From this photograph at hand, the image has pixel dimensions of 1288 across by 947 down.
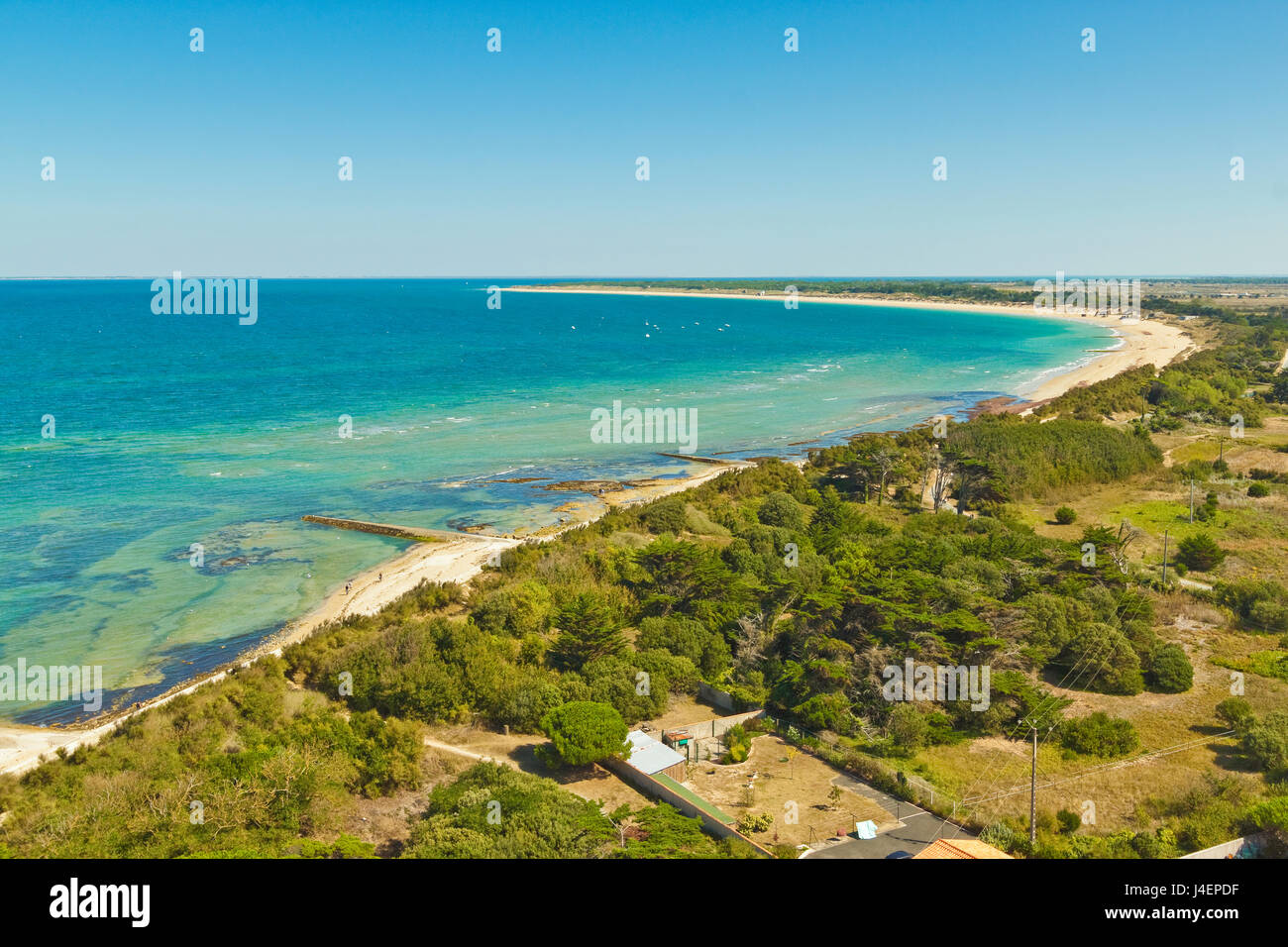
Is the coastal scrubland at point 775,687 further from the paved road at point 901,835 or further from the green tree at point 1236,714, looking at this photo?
the paved road at point 901,835

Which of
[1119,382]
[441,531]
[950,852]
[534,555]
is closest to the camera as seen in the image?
[950,852]

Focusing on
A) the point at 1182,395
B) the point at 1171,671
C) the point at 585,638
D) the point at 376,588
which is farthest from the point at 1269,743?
the point at 1182,395

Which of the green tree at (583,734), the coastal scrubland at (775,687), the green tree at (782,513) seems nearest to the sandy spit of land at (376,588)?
the coastal scrubland at (775,687)

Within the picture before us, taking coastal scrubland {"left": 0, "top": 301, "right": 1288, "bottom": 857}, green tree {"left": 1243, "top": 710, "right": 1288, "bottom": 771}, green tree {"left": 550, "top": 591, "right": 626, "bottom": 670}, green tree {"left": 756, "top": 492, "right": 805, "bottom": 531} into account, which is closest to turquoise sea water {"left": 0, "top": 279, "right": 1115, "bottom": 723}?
coastal scrubland {"left": 0, "top": 301, "right": 1288, "bottom": 857}

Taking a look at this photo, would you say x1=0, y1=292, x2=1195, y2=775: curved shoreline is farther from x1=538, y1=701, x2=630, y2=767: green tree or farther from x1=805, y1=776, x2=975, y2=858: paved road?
x1=805, y1=776, x2=975, y2=858: paved road
